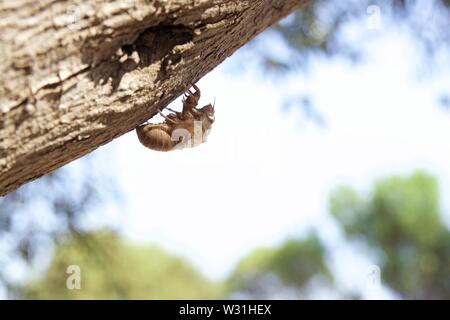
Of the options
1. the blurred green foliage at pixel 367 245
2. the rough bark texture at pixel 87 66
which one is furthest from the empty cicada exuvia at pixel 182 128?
the blurred green foliage at pixel 367 245

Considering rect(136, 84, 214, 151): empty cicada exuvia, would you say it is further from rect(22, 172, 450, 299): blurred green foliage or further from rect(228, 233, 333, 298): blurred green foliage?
rect(228, 233, 333, 298): blurred green foliage

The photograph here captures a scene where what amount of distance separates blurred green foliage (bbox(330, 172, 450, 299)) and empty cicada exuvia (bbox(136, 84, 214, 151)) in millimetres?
12350

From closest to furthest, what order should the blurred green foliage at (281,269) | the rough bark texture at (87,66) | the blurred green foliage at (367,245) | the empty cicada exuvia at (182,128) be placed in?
the rough bark texture at (87,66) < the empty cicada exuvia at (182,128) < the blurred green foliage at (367,245) < the blurred green foliage at (281,269)

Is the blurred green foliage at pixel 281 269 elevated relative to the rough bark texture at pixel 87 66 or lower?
elevated

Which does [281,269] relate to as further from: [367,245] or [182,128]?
[182,128]

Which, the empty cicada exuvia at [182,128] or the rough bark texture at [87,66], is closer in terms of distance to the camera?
the rough bark texture at [87,66]

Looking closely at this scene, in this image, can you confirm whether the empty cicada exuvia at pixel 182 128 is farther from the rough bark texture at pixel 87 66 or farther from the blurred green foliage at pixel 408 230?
A: the blurred green foliage at pixel 408 230

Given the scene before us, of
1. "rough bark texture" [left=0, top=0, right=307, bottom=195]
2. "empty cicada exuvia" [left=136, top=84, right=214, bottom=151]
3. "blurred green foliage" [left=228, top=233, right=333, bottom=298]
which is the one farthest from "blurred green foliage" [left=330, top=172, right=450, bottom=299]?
"rough bark texture" [left=0, top=0, right=307, bottom=195]

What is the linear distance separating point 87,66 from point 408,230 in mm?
14192

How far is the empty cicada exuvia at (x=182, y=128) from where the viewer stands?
2527 mm

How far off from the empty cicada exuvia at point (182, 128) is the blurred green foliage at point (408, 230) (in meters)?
12.3

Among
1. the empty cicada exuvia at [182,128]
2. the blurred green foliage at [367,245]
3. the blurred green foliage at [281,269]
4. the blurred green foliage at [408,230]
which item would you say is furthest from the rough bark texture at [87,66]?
the blurred green foliage at [281,269]

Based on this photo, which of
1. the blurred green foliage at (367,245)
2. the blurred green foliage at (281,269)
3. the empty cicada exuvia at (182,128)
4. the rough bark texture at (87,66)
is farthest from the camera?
the blurred green foliage at (281,269)

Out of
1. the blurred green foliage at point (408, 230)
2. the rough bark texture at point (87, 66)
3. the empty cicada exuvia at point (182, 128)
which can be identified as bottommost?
the rough bark texture at point (87, 66)
